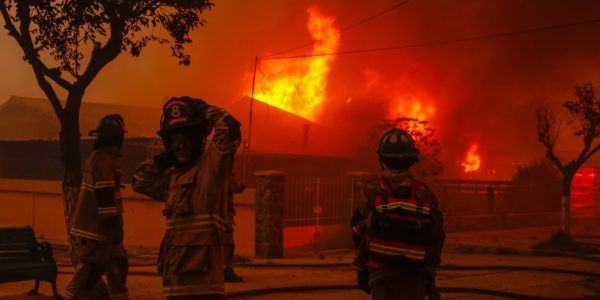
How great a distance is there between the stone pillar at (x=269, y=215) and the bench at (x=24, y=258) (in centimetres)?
596

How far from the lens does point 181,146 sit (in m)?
3.72

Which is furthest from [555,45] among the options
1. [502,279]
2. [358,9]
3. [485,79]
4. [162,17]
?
[162,17]

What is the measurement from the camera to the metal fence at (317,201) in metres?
14.2

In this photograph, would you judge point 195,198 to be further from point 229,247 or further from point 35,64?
point 35,64

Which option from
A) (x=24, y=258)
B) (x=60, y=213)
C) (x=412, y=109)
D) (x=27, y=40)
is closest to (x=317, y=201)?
(x=60, y=213)

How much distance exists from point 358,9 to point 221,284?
1328 inches

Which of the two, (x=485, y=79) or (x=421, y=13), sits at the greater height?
(x=421, y=13)

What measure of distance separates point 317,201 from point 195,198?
10.9m

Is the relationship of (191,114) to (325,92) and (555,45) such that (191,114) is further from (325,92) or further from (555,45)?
(325,92)

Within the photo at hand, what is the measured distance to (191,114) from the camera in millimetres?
3684

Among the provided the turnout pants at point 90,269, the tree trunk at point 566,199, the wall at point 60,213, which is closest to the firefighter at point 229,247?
the turnout pants at point 90,269

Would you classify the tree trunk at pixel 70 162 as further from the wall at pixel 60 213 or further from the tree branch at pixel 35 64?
the wall at pixel 60 213

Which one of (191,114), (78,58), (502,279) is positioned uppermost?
(78,58)

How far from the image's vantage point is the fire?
35.7 meters
